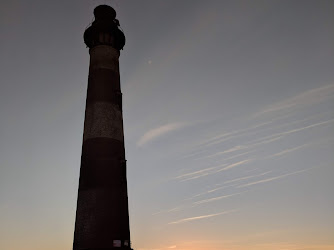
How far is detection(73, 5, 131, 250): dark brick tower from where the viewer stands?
17578 millimetres

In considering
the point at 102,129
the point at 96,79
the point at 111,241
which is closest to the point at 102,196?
the point at 111,241

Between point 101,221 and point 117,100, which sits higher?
point 117,100

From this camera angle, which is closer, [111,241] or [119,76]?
[111,241]

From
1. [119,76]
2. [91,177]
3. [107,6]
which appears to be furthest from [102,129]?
[107,6]

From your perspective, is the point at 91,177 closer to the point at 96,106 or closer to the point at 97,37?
the point at 96,106

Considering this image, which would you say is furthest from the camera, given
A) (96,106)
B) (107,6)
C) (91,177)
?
(107,6)

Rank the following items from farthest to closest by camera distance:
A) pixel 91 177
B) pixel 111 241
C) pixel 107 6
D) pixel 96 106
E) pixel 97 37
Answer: pixel 107 6 < pixel 97 37 < pixel 96 106 < pixel 91 177 < pixel 111 241

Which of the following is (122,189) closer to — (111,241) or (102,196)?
(102,196)

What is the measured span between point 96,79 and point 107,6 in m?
6.73

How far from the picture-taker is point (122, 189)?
62.8 ft

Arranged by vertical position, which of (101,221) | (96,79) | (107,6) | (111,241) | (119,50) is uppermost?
(107,6)

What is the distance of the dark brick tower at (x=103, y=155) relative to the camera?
692 inches

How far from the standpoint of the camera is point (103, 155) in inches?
759

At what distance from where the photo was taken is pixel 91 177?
18.8 meters
